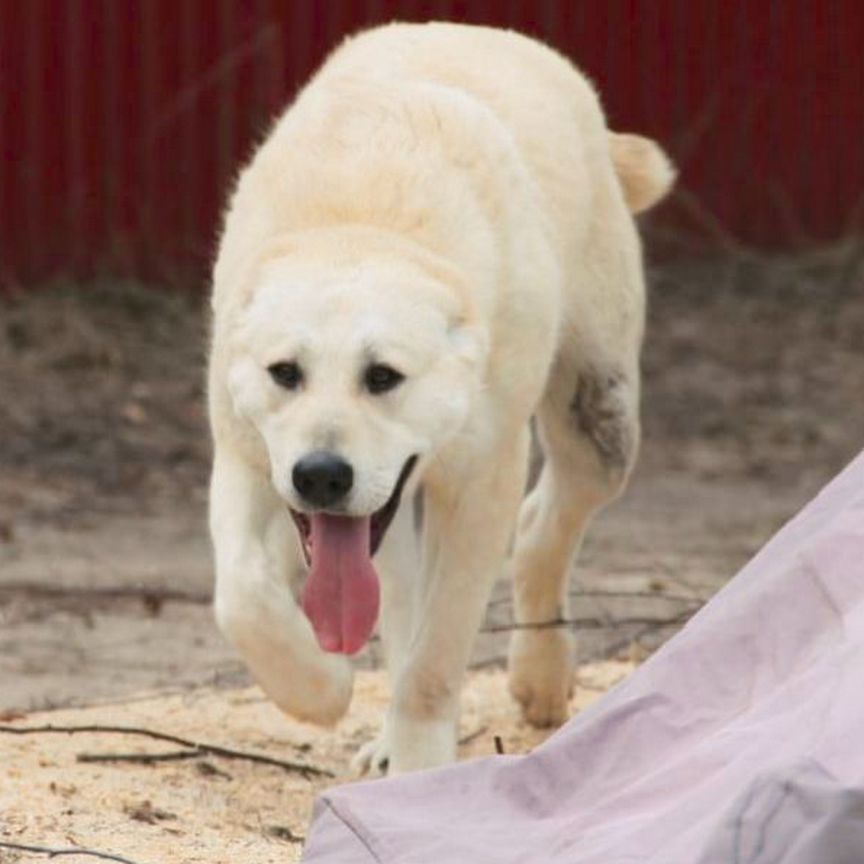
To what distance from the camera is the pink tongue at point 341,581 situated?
5.12 metres

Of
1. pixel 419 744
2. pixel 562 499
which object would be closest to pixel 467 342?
pixel 419 744

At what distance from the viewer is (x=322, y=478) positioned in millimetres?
4879

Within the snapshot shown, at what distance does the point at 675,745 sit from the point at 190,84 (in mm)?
8253

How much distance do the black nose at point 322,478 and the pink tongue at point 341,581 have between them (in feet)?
0.64

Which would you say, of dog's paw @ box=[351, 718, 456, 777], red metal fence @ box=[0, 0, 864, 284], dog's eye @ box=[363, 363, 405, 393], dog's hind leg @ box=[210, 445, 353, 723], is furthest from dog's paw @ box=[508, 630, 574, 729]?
red metal fence @ box=[0, 0, 864, 284]

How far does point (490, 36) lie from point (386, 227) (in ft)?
3.44

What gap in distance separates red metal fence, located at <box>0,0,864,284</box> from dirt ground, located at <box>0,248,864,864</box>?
31cm

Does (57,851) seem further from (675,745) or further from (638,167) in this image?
(638,167)

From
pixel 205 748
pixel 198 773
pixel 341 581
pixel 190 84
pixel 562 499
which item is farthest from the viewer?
pixel 190 84

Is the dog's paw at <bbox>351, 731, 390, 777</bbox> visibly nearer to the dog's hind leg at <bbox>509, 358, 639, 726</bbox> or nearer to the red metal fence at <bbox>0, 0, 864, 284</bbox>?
the dog's hind leg at <bbox>509, 358, 639, 726</bbox>

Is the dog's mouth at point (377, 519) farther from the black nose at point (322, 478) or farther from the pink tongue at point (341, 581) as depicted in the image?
the black nose at point (322, 478)

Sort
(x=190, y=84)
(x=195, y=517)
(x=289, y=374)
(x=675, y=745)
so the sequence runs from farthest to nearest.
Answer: (x=190, y=84), (x=195, y=517), (x=289, y=374), (x=675, y=745)

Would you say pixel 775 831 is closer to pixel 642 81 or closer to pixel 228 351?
pixel 228 351

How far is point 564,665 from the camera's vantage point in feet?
20.3
